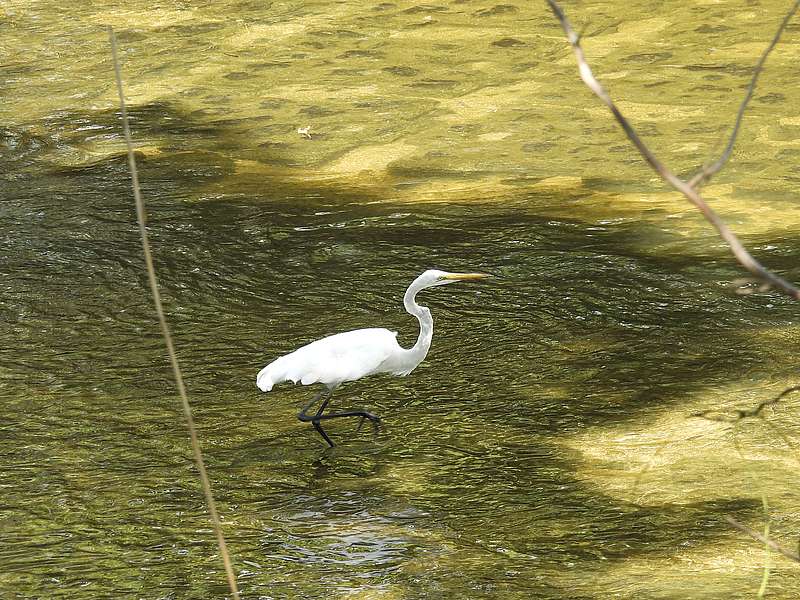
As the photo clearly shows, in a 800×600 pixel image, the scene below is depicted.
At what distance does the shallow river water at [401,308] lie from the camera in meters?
3.48

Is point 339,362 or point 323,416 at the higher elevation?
point 339,362

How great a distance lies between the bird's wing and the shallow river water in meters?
0.30

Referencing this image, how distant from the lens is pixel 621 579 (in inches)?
124

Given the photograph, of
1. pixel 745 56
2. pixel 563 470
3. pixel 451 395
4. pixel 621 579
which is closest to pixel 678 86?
pixel 745 56

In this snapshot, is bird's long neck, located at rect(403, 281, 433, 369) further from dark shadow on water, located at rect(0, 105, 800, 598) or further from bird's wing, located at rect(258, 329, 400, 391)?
dark shadow on water, located at rect(0, 105, 800, 598)

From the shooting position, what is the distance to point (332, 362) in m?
4.10

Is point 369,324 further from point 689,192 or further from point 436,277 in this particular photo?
point 689,192

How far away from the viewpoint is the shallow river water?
3477mm

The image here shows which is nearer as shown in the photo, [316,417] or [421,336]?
[316,417]

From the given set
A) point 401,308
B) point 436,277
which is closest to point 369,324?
point 401,308

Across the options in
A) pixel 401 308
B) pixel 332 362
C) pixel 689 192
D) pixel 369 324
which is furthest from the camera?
pixel 401 308

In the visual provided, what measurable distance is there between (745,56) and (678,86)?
86 centimetres

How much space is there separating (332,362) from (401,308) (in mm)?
1417

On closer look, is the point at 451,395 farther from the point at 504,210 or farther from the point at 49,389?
the point at 504,210
